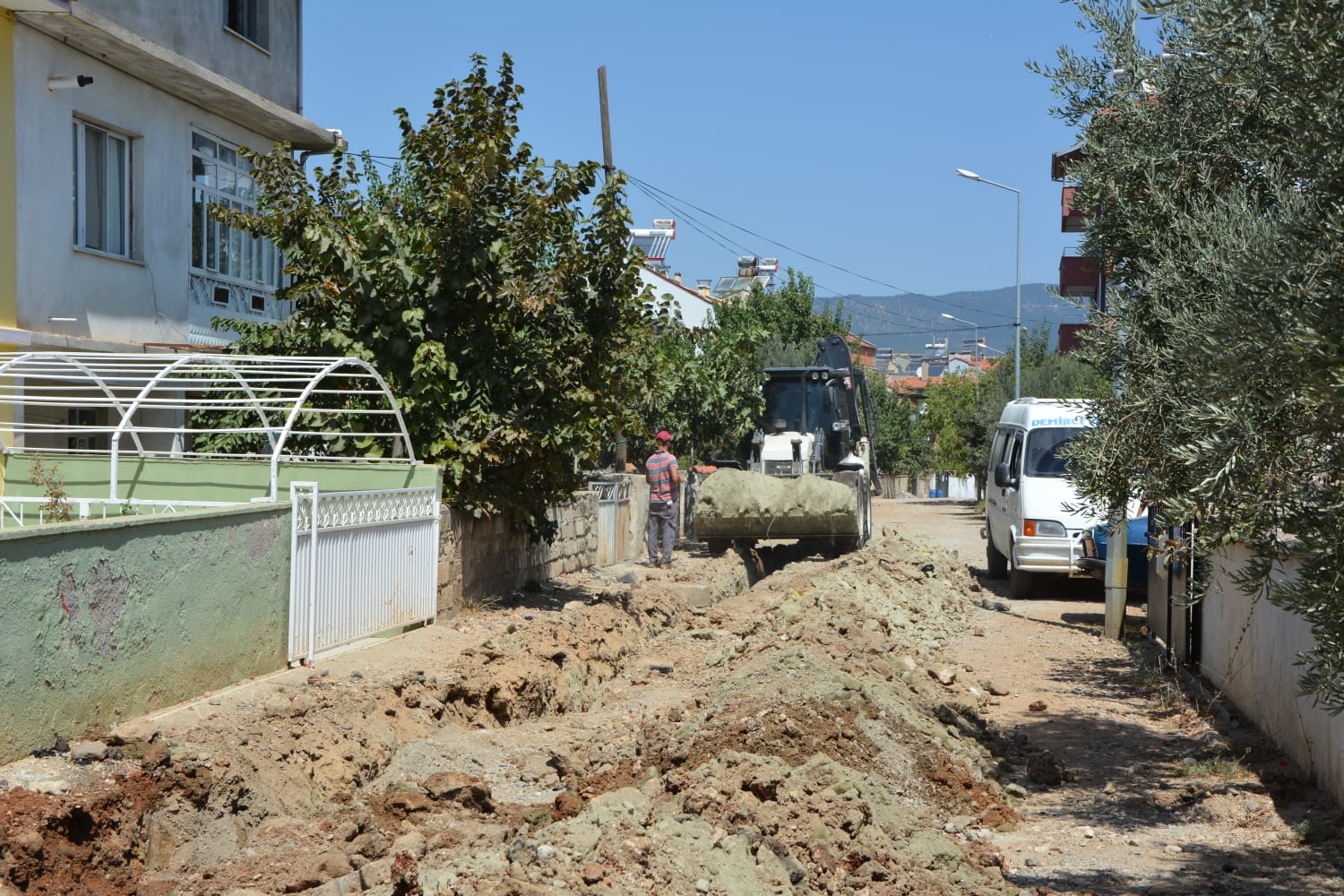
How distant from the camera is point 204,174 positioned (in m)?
17.4

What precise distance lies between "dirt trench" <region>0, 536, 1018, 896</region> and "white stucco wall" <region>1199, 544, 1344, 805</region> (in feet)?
5.97

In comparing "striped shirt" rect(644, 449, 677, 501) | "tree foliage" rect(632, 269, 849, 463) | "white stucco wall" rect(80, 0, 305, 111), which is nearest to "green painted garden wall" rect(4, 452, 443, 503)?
"white stucco wall" rect(80, 0, 305, 111)

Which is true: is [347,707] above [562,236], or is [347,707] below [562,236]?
below

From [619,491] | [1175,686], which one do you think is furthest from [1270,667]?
[619,491]

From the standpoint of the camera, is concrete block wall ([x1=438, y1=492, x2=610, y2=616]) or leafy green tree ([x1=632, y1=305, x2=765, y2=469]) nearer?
concrete block wall ([x1=438, y1=492, x2=610, y2=616])

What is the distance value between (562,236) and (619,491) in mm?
7800

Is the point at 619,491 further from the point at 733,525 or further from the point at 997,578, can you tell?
the point at 997,578

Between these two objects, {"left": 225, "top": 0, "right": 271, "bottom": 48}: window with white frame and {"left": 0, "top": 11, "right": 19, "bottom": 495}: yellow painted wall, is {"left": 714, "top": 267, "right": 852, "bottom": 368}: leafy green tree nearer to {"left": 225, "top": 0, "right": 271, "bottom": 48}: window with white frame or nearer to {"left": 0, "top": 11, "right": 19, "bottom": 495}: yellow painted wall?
{"left": 225, "top": 0, "right": 271, "bottom": 48}: window with white frame

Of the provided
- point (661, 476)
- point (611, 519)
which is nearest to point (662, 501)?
point (661, 476)

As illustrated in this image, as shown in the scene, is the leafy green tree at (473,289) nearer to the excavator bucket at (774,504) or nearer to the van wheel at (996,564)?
the excavator bucket at (774,504)

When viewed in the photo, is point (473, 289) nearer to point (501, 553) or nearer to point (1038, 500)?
point (501, 553)

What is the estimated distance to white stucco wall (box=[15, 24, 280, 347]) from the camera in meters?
13.7

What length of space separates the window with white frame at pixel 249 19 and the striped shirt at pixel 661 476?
27.1 feet

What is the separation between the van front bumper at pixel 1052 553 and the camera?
17.0m
